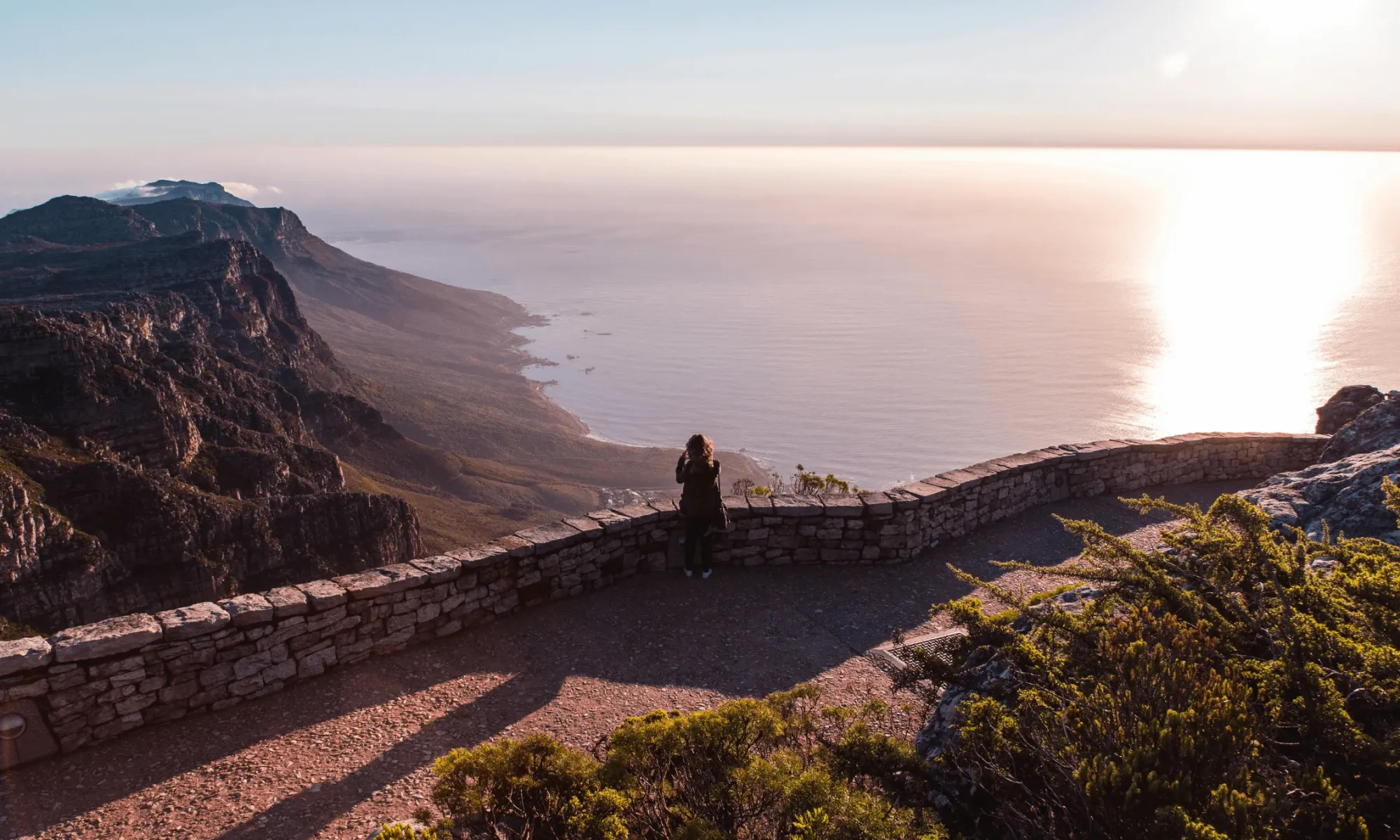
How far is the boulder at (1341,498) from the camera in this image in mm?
7949

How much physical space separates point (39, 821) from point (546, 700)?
139 inches

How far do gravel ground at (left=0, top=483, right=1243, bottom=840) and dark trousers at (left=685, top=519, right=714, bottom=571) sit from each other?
0.24 metres

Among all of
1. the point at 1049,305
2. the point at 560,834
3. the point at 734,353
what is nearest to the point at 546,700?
the point at 560,834

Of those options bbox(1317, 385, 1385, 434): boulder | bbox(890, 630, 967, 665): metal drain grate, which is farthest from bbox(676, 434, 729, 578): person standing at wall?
bbox(1317, 385, 1385, 434): boulder

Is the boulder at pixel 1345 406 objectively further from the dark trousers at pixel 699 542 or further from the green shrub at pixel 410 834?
the green shrub at pixel 410 834

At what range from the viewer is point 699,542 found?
32.2ft

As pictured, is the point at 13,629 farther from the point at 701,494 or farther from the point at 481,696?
the point at 701,494

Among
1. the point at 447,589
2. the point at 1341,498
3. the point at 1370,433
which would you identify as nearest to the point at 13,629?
the point at 447,589

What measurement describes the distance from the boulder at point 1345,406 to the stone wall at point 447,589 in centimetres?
430

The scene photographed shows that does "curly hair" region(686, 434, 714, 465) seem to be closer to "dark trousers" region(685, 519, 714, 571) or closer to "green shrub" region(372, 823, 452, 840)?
"dark trousers" region(685, 519, 714, 571)

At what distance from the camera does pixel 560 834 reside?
492cm

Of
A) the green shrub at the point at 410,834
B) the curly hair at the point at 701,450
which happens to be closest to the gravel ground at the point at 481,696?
the green shrub at the point at 410,834

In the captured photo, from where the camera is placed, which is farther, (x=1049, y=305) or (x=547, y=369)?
(x=1049, y=305)

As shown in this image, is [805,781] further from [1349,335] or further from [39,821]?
[1349,335]
